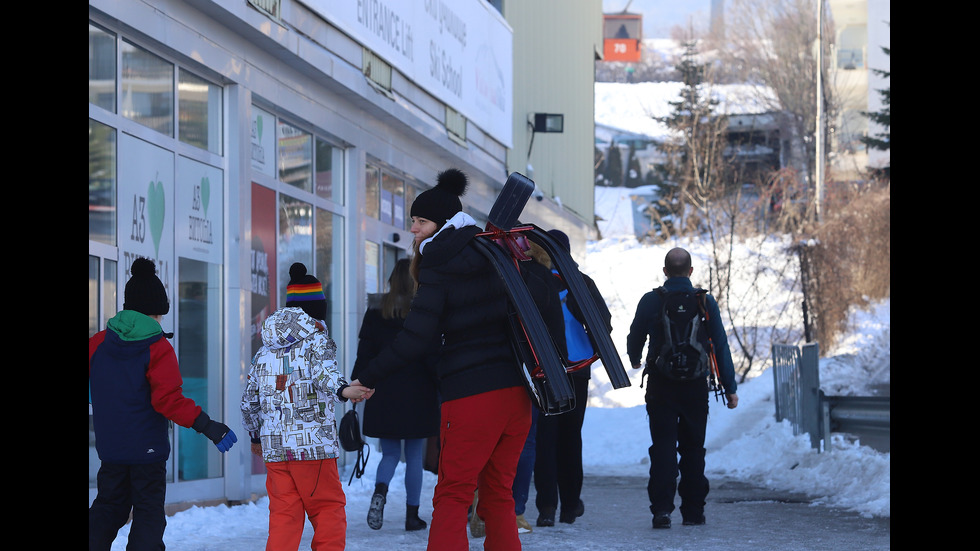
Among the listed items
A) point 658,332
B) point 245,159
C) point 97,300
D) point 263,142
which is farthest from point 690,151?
point 97,300

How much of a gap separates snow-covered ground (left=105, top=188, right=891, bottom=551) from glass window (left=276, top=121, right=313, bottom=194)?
9.08 feet

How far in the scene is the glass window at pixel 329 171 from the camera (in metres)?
12.5

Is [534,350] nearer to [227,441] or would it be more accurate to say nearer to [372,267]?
[227,441]

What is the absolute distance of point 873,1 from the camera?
71375mm

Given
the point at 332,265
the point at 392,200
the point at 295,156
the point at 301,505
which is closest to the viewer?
the point at 301,505

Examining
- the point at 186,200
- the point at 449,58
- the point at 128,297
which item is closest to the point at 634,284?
the point at 449,58

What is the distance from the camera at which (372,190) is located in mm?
14078

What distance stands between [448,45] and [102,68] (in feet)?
26.5

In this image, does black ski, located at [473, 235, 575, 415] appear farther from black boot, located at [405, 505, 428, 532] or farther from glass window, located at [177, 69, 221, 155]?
glass window, located at [177, 69, 221, 155]

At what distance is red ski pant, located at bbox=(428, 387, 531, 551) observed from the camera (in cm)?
541

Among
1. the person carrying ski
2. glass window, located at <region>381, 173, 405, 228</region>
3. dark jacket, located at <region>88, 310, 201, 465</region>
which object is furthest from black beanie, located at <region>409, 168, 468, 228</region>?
glass window, located at <region>381, 173, 405, 228</region>

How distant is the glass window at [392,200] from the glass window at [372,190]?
20 centimetres

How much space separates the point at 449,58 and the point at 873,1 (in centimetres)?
6060
